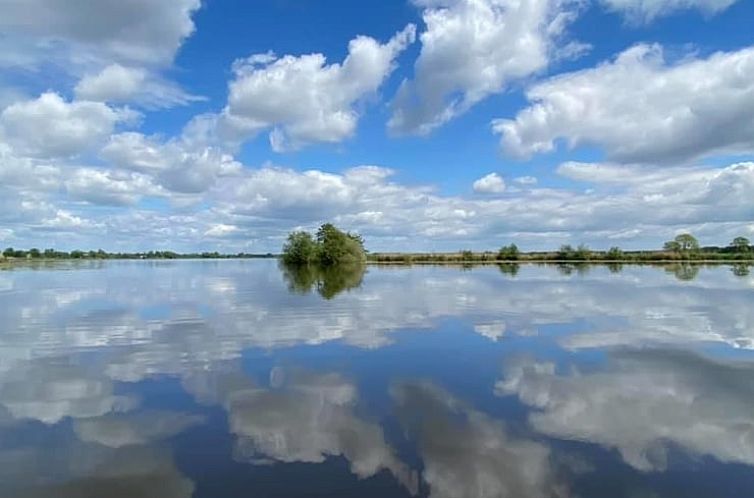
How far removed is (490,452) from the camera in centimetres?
790

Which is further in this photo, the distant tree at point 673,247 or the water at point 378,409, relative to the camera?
the distant tree at point 673,247

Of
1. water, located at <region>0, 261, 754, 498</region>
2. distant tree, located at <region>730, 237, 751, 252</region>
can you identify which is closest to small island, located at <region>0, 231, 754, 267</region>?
distant tree, located at <region>730, 237, 751, 252</region>

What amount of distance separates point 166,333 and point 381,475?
1426 centimetres

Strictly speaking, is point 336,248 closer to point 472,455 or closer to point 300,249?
point 300,249

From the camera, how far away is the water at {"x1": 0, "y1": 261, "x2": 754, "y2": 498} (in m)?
7.07

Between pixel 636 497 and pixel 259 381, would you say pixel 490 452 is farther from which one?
pixel 259 381

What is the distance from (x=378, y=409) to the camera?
397 inches

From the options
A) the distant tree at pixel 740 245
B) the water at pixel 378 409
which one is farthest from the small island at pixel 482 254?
the water at pixel 378 409

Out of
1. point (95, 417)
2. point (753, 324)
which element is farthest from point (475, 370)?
point (753, 324)

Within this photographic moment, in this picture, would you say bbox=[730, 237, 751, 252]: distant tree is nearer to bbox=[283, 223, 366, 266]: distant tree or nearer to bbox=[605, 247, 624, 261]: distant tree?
bbox=[605, 247, 624, 261]: distant tree

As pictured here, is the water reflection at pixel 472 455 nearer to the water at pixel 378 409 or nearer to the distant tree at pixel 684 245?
the water at pixel 378 409

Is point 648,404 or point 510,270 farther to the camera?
point 510,270

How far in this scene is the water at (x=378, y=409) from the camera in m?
7.07

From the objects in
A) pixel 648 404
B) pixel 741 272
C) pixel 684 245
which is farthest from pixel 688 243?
pixel 648 404
